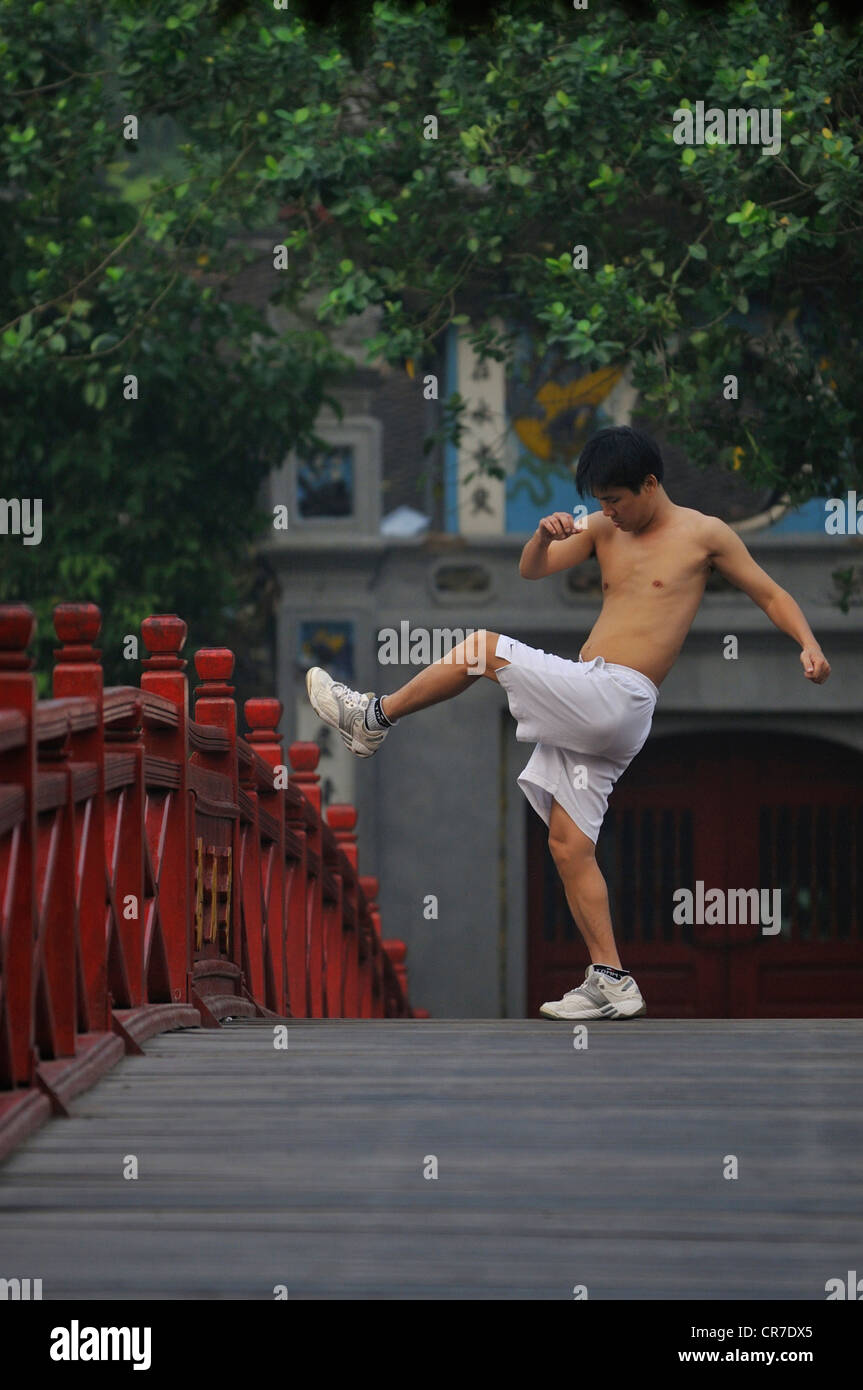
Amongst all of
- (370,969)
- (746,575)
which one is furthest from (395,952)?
(746,575)

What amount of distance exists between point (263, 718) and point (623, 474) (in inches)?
115

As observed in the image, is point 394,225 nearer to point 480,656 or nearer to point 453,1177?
point 480,656

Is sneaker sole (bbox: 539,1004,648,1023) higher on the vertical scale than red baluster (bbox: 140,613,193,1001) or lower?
lower

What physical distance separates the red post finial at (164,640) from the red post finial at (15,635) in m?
2.10

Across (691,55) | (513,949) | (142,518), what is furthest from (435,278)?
(513,949)

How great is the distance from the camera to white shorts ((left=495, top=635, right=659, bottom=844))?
6.17 meters

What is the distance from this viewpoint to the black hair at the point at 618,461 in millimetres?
6145

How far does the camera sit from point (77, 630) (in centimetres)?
495

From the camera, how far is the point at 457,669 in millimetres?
6281

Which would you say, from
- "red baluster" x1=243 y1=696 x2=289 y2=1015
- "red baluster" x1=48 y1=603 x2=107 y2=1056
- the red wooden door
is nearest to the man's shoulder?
"red baluster" x1=48 y1=603 x2=107 y2=1056

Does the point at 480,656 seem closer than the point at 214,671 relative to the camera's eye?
Yes

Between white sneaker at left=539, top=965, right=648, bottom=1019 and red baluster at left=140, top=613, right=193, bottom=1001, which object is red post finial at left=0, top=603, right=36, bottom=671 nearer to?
red baluster at left=140, top=613, right=193, bottom=1001

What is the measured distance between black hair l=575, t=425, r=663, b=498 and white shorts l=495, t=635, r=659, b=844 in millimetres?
548

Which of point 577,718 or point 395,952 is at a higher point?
point 577,718
